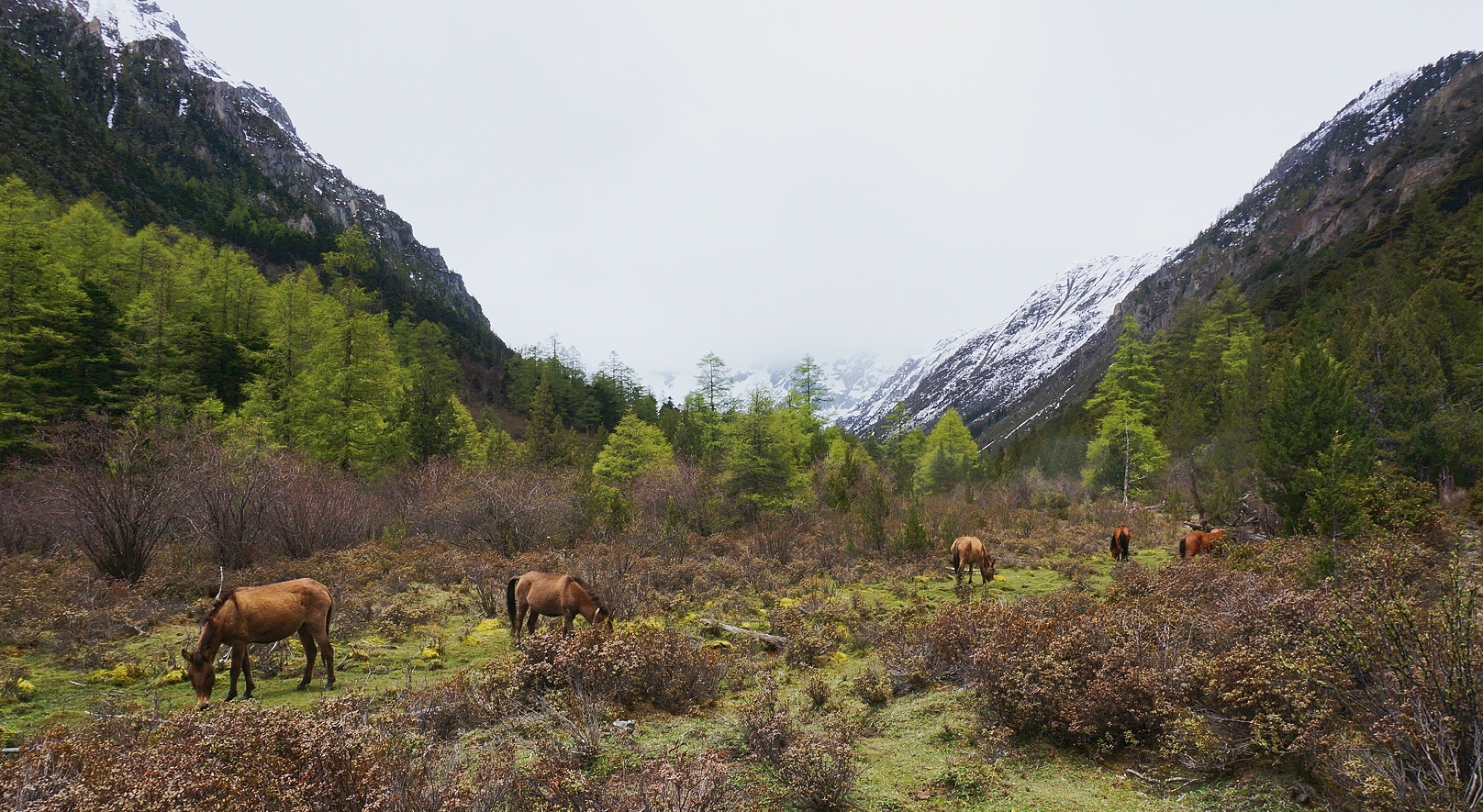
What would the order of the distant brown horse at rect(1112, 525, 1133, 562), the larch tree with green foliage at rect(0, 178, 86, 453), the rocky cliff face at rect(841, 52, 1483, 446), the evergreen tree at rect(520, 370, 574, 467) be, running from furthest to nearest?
1. the rocky cliff face at rect(841, 52, 1483, 446)
2. the evergreen tree at rect(520, 370, 574, 467)
3. the larch tree with green foliage at rect(0, 178, 86, 453)
4. the distant brown horse at rect(1112, 525, 1133, 562)

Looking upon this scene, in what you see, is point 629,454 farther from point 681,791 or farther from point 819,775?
point 681,791

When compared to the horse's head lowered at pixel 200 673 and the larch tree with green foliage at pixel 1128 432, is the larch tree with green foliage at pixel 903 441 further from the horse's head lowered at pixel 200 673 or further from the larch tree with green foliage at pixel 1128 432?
the horse's head lowered at pixel 200 673

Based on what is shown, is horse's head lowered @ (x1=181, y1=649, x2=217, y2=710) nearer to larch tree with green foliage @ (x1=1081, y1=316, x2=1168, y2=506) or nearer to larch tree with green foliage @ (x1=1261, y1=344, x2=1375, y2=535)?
larch tree with green foliage @ (x1=1261, y1=344, x2=1375, y2=535)

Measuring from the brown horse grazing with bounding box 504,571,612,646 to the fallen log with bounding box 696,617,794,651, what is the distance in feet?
8.03

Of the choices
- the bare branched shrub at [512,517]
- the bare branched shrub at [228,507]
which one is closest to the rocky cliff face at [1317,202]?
the bare branched shrub at [512,517]

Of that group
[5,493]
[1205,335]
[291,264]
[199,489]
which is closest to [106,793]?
[199,489]

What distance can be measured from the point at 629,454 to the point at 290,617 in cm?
2494

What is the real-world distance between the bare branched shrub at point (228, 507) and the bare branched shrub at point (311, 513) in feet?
1.10

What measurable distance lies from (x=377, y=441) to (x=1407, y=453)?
120 ft

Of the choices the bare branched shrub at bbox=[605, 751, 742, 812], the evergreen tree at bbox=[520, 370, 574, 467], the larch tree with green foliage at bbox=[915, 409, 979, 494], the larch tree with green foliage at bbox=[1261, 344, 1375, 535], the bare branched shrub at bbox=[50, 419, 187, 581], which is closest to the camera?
the bare branched shrub at bbox=[605, 751, 742, 812]

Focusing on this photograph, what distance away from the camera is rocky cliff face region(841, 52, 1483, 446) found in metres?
69.8

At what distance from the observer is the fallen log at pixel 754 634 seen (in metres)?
9.37

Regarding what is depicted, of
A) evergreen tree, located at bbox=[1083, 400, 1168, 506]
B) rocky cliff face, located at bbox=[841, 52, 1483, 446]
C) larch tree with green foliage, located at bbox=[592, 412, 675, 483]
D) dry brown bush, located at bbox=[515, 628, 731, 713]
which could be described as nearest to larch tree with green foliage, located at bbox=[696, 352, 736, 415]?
larch tree with green foliage, located at bbox=[592, 412, 675, 483]

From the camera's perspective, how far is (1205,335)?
46.4 meters
